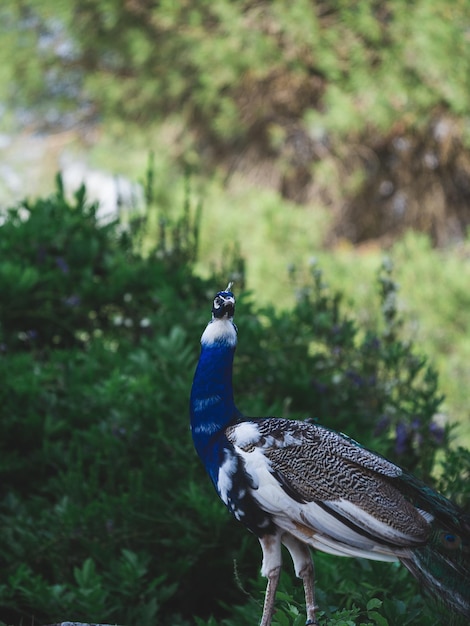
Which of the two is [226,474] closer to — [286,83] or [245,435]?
[245,435]

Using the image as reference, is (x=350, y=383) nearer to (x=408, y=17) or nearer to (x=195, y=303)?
(x=195, y=303)

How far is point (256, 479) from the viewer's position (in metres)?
A: 1.91

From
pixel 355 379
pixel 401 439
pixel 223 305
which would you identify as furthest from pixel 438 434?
pixel 223 305

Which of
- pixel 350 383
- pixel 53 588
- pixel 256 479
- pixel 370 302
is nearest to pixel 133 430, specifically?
pixel 53 588

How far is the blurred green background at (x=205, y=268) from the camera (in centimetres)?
283

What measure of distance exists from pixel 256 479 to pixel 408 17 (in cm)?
696

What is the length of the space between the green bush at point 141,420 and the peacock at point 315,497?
0.19 m

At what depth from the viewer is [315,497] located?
1879 millimetres

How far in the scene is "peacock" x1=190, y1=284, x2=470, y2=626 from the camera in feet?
5.99

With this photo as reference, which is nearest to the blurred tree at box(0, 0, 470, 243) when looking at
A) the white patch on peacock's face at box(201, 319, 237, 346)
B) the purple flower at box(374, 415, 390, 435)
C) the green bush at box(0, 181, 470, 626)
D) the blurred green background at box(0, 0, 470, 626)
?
the blurred green background at box(0, 0, 470, 626)

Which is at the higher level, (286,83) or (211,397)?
(286,83)

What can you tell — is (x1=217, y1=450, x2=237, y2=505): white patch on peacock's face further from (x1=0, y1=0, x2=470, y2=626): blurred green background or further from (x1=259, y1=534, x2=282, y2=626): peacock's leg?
(x1=0, y1=0, x2=470, y2=626): blurred green background

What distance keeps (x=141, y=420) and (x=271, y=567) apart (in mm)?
1257

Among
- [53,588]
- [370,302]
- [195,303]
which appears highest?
[370,302]
